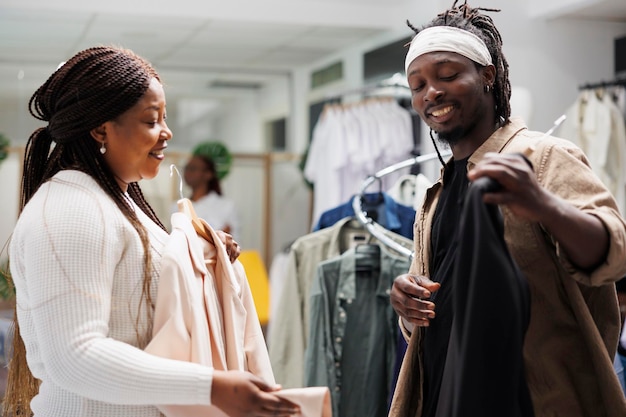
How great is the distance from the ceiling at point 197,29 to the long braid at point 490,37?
2898 millimetres

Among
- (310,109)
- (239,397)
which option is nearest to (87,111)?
(239,397)

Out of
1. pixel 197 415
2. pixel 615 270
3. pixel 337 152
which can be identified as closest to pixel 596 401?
pixel 615 270

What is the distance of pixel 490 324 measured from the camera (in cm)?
138

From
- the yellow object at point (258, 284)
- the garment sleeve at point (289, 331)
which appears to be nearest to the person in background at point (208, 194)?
the yellow object at point (258, 284)

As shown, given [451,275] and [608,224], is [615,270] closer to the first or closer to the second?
[608,224]

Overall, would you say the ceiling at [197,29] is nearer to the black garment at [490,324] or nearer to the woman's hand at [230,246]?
the woman's hand at [230,246]

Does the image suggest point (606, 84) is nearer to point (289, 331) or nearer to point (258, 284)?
point (289, 331)

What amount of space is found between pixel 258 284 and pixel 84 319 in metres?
4.06

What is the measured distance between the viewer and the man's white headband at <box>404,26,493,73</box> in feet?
5.52

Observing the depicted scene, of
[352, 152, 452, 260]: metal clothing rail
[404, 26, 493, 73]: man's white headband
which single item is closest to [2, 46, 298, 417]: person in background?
[404, 26, 493, 73]: man's white headband

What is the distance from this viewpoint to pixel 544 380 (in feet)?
5.05

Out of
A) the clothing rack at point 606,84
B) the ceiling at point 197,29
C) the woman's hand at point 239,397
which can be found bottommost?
the woman's hand at point 239,397

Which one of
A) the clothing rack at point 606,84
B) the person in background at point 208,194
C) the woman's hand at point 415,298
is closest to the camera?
the woman's hand at point 415,298

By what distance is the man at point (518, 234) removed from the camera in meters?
1.38
